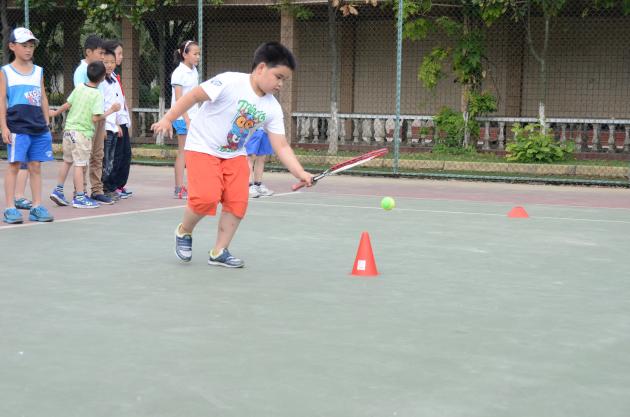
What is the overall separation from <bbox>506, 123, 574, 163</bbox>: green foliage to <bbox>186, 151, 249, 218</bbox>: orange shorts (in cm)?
1051

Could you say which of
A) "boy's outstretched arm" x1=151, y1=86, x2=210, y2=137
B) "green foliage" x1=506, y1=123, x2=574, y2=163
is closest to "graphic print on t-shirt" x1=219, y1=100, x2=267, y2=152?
"boy's outstretched arm" x1=151, y1=86, x2=210, y2=137

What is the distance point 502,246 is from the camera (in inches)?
313

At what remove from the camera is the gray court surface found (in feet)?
12.2

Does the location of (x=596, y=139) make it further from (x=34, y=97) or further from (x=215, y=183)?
(x=215, y=183)

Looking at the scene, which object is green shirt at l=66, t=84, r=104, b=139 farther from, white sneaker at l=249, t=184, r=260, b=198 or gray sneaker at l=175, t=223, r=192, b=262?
gray sneaker at l=175, t=223, r=192, b=262

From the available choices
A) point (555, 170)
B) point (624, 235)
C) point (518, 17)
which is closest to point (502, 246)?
point (624, 235)

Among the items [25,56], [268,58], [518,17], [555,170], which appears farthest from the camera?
[518,17]

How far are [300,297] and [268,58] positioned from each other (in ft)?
5.43

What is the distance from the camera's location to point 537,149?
16344 millimetres

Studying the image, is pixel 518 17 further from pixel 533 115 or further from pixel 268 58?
pixel 268 58

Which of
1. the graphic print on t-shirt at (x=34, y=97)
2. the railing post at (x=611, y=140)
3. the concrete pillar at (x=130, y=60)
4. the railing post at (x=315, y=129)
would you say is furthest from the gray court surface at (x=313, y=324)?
the concrete pillar at (x=130, y=60)

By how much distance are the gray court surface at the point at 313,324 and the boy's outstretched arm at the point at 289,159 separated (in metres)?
0.70

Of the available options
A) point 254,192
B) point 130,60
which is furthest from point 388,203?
point 130,60

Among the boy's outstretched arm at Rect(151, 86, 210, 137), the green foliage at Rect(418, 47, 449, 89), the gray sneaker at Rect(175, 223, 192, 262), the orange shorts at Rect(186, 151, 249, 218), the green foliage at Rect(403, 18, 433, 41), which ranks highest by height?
the green foliage at Rect(403, 18, 433, 41)
